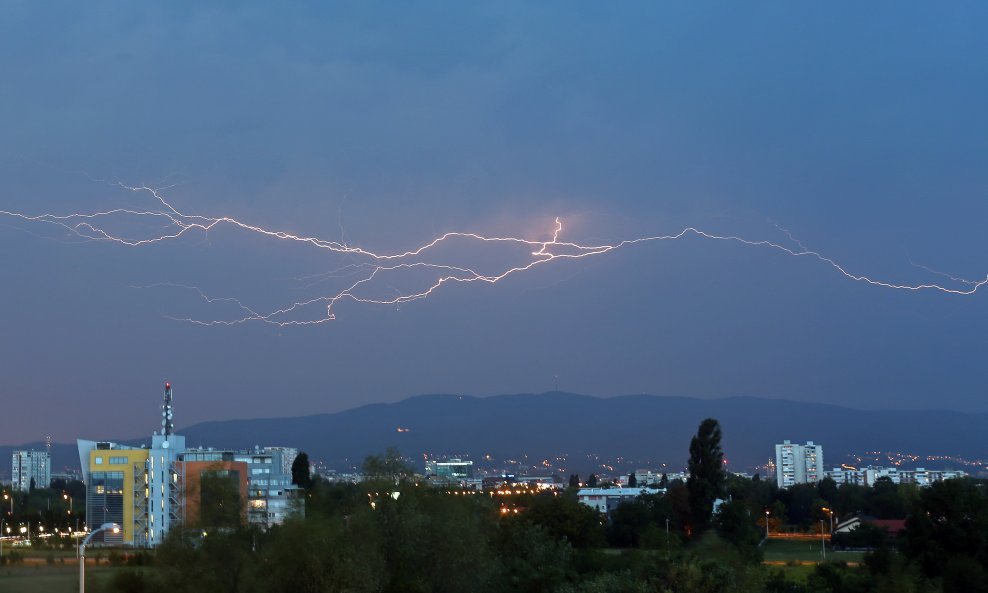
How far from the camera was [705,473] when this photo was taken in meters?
67.0

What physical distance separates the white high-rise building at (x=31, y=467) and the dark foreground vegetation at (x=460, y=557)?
15533 cm

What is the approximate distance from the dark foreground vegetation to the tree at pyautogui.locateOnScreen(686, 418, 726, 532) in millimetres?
11704

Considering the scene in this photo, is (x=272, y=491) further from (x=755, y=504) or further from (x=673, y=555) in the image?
(x=673, y=555)

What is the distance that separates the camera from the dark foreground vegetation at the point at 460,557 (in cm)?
2544

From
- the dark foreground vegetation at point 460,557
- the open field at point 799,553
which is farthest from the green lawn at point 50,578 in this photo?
the open field at point 799,553

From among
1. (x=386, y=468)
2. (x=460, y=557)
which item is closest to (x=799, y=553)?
(x=386, y=468)

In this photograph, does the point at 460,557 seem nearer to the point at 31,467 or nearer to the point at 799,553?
the point at 799,553

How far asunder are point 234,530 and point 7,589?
10.5 meters

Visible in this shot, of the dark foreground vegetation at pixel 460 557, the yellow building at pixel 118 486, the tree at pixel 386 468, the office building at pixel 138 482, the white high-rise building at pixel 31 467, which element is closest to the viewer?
the dark foreground vegetation at pixel 460 557

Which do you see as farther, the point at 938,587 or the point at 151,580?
the point at 938,587

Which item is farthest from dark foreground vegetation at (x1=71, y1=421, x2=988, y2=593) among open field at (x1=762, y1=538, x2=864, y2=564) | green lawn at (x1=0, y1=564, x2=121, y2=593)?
open field at (x1=762, y1=538, x2=864, y2=564)

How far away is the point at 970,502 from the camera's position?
134 feet

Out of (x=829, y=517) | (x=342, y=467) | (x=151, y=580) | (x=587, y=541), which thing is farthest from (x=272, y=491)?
(x=342, y=467)

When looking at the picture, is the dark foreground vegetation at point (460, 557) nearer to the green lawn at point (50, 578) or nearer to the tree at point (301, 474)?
the green lawn at point (50, 578)
